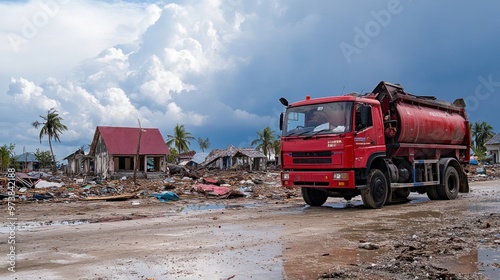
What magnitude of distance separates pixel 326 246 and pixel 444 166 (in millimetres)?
10435

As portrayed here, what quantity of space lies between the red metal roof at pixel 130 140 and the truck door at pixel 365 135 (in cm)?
3248

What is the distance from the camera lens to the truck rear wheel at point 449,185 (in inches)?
636

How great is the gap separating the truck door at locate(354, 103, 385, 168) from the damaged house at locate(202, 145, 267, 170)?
4671 centimetres

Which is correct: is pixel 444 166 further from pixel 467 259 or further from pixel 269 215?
pixel 467 259

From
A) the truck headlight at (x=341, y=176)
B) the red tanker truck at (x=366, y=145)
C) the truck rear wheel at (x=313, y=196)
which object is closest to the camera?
the truck headlight at (x=341, y=176)

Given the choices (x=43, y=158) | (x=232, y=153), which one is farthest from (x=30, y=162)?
(x=232, y=153)

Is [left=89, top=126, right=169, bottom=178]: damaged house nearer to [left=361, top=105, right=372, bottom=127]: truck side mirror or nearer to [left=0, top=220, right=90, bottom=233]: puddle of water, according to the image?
[left=0, top=220, right=90, bottom=233]: puddle of water

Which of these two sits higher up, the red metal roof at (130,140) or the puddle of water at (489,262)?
the red metal roof at (130,140)

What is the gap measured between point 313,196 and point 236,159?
2024 inches

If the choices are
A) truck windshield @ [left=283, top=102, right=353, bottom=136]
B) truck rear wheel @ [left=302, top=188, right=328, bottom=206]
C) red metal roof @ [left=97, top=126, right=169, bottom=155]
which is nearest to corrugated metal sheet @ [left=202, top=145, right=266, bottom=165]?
red metal roof @ [left=97, top=126, right=169, bottom=155]

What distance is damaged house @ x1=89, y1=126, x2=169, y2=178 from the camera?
4350 cm

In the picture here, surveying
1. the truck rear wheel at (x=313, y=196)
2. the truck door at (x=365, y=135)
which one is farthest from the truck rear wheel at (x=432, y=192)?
Answer: the truck door at (x=365, y=135)

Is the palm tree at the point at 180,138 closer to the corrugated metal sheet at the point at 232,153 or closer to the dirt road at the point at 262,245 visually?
the corrugated metal sheet at the point at 232,153

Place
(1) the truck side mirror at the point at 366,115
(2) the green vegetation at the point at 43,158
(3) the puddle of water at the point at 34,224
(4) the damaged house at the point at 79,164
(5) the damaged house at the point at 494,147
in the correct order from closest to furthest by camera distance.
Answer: (3) the puddle of water at the point at 34,224 → (1) the truck side mirror at the point at 366,115 → (4) the damaged house at the point at 79,164 → (5) the damaged house at the point at 494,147 → (2) the green vegetation at the point at 43,158
